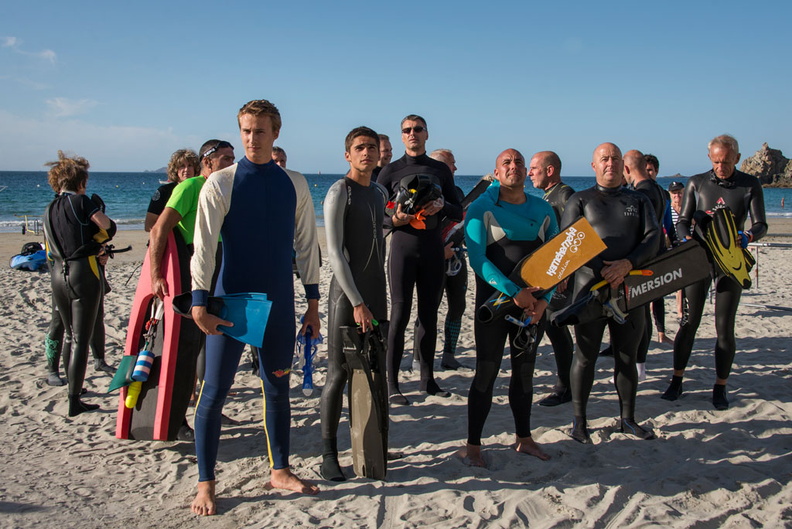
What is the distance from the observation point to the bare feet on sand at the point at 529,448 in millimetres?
3500

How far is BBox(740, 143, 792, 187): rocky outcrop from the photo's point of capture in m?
70.1

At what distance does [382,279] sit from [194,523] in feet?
5.18

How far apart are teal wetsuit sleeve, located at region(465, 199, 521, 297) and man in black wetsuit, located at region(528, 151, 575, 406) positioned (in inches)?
52.1

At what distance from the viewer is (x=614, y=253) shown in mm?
3781

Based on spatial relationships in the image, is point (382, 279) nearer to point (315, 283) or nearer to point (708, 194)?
point (315, 283)

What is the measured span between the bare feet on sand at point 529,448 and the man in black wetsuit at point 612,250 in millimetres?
377

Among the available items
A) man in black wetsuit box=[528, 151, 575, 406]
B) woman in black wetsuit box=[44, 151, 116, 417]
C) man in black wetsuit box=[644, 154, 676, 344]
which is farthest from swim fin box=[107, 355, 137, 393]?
man in black wetsuit box=[644, 154, 676, 344]

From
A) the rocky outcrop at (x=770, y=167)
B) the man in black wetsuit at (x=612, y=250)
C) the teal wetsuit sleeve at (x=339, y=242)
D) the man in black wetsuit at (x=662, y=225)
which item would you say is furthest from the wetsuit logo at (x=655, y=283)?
the rocky outcrop at (x=770, y=167)

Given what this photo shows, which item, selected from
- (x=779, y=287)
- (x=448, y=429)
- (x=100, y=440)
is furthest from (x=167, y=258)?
(x=779, y=287)

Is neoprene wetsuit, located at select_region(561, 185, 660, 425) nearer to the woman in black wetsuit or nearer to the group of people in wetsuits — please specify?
the group of people in wetsuits

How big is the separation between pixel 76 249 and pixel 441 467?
3.06 m

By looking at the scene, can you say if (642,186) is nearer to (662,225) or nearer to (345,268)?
(662,225)

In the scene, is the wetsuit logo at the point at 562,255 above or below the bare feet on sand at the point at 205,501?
above

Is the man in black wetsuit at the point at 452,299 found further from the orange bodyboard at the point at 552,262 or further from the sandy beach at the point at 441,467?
the orange bodyboard at the point at 552,262
